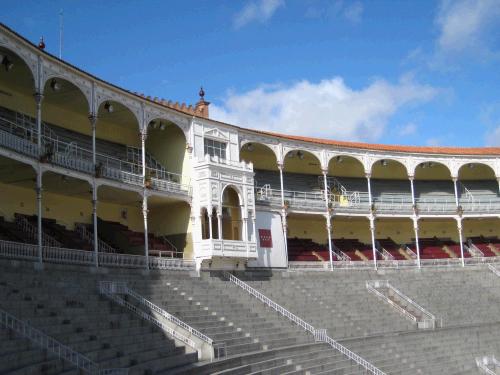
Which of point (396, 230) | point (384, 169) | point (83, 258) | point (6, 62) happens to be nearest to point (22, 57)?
point (6, 62)

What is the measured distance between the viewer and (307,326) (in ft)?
85.7

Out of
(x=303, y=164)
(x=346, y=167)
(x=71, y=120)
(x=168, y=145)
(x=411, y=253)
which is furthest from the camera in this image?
(x=346, y=167)

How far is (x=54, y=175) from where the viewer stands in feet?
85.8

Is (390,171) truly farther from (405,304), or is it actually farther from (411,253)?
(405,304)

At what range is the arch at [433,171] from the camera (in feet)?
149

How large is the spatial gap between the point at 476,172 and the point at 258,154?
16.9 metres

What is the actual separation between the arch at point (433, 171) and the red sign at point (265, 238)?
14.8m

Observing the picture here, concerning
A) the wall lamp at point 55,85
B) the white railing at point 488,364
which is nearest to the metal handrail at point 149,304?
the wall lamp at point 55,85

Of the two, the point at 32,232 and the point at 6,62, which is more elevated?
the point at 6,62

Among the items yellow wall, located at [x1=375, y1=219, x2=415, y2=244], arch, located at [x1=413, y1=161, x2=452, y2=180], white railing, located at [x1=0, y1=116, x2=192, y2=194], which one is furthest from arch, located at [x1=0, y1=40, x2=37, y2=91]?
arch, located at [x1=413, y1=161, x2=452, y2=180]

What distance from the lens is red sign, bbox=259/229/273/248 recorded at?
113 ft

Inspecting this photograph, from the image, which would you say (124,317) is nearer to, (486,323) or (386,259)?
(486,323)

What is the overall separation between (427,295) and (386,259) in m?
7.38

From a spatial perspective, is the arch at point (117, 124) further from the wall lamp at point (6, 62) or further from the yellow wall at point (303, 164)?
the yellow wall at point (303, 164)
